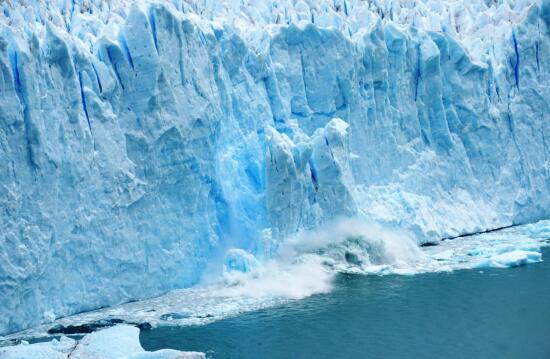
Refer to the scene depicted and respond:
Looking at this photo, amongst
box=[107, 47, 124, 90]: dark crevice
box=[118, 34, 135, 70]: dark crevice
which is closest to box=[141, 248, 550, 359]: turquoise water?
box=[107, 47, 124, 90]: dark crevice

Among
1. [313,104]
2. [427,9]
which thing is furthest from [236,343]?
[427,9]

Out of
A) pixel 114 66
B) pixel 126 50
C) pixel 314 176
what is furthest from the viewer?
pixel 314 176

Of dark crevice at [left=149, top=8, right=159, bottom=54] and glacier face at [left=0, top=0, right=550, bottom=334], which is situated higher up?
dark crevice at [left=149, top=8, right=159, bottom=54]

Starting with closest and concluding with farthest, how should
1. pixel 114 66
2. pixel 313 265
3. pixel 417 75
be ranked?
pixel 114 66
pixel 313 265
pixel 417 75

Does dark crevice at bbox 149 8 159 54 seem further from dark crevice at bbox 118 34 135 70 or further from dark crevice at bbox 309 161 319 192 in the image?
dark crevice at bbox 309 161 319 192

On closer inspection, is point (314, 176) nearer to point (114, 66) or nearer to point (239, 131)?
point (239, 131)

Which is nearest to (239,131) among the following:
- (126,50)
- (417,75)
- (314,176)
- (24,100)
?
(314,176)

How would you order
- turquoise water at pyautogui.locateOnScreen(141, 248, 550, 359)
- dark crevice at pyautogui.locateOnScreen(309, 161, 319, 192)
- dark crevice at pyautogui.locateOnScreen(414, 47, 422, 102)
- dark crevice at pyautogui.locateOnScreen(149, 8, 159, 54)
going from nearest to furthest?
1. turquoise water at pyautogui.locateOnScreen(141, 248, 550, 359)
2. dark crevice at pyautogui.locateOnScreen(149, 8, 159, 54)
3. dark crevice at pyautogui.locateOnScreen(309, 161, 319, 192)
4. dark crevice at pyautogui.locateOnScreen(414, 47, 422, 102)

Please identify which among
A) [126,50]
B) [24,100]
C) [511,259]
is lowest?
[511,259]
